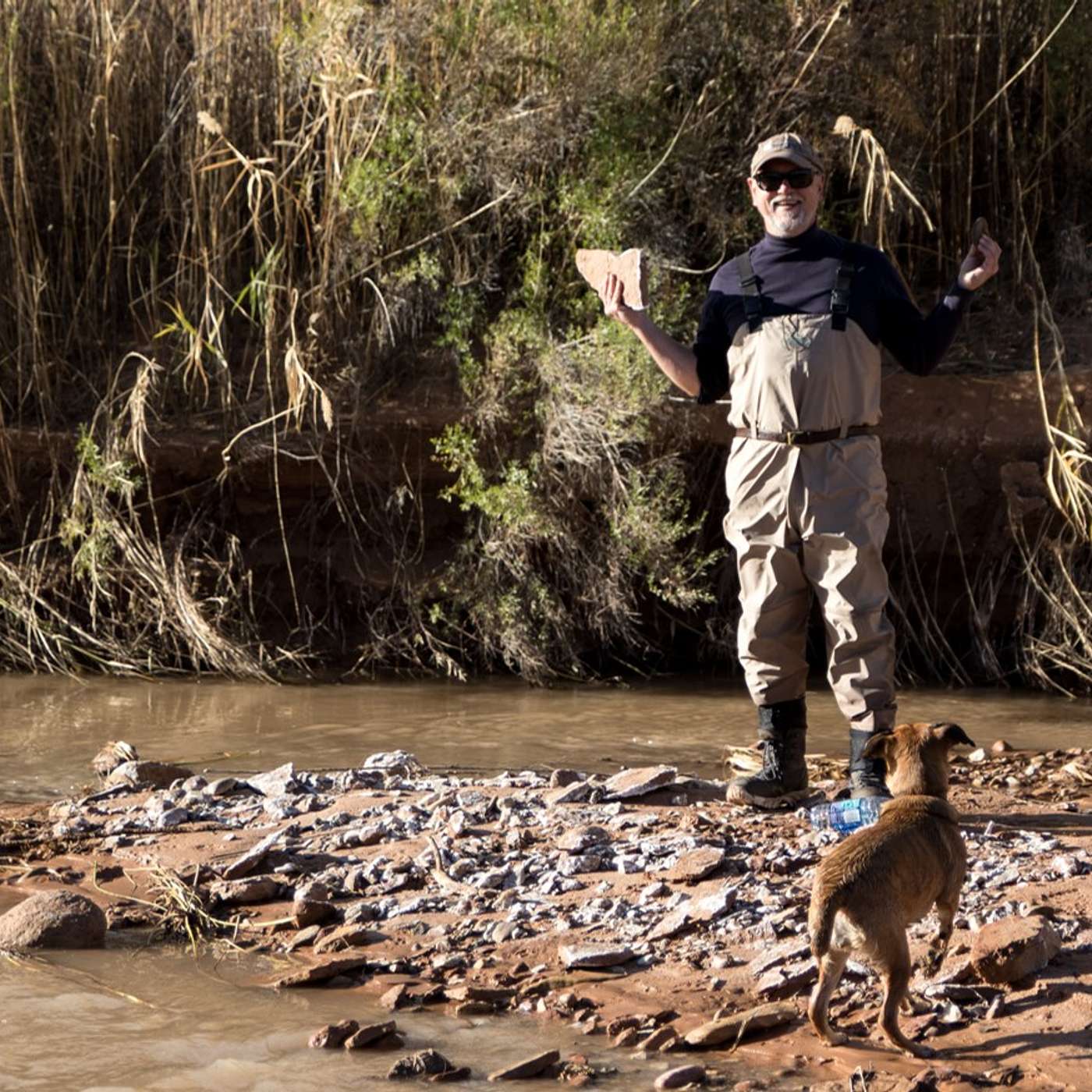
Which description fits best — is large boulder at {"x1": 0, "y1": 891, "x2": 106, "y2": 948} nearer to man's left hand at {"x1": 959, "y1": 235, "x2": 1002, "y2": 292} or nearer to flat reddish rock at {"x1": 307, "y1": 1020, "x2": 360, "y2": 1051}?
flat reddish rock at {"x1": 307, "y1": 1020, "x2": 360, "y2": 1051}

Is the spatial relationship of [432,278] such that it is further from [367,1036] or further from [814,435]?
[367,1036]

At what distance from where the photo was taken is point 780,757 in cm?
505

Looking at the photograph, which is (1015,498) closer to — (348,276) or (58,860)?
(348,276)

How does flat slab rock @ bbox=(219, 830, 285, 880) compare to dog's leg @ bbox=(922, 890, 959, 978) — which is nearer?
dog's leg @ bbox=(922, 890, 959, 978)

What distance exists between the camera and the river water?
11.9ft

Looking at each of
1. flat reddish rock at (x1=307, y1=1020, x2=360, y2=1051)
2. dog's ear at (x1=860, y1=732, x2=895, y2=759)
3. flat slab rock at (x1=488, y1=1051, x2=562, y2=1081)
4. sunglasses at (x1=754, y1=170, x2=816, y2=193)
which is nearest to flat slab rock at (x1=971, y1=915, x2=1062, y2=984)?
dog's ear at (x1=860, y1=732, x2=895, y2=759)

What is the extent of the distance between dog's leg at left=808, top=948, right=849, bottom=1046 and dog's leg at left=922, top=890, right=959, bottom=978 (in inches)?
14.4

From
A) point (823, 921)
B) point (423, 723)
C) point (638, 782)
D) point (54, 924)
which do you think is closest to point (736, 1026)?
point (823, 921)

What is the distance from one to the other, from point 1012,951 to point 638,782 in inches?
65.8

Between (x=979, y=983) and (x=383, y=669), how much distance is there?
15.5ft

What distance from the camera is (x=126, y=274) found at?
27.8 feet

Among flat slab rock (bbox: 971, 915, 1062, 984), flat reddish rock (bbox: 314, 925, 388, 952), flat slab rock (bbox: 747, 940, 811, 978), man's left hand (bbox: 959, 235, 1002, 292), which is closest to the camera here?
flat slab rock (bbox: 971, 915, 1062, 984)

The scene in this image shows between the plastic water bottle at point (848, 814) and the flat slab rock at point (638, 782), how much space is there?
1.90 ft

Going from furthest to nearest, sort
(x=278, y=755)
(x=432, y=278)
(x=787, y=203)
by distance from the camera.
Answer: (x=432, y=278), (x=278, y=755), (x=787, y=203)
